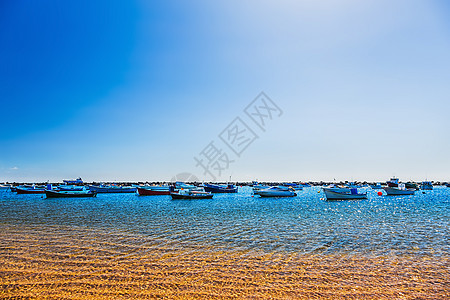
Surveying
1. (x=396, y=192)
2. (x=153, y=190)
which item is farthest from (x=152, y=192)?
(x=396, y=192)

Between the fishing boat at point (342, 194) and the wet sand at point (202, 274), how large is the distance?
4696 centimetres

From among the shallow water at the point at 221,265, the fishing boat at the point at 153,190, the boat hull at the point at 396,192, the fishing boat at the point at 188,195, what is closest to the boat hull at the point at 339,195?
the boat hull at the point at 396,192

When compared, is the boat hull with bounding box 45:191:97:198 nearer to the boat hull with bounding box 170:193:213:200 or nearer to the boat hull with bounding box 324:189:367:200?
the boat hull with bounding box 170:193:213:200

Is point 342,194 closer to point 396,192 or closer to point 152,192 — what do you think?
point 396,192

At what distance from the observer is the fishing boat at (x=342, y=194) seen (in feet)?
183

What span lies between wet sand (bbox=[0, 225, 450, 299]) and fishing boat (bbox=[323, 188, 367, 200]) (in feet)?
154

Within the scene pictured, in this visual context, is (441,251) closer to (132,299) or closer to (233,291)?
(233,291)

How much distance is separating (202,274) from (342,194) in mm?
55306

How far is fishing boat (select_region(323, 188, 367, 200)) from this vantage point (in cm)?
5566

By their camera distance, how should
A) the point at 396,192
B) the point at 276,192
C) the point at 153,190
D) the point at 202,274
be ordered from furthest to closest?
the point at 153,190, the point at 396,192, the point at 276,192, the point at 202,274

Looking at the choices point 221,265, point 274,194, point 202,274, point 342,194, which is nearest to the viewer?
point 202,274

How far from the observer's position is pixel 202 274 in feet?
28.2

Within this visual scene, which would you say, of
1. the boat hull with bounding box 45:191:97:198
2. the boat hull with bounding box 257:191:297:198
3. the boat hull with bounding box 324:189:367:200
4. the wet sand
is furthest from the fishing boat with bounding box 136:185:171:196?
the wet sand

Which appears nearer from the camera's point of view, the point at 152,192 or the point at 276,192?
the point at 276,192
